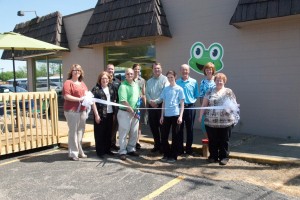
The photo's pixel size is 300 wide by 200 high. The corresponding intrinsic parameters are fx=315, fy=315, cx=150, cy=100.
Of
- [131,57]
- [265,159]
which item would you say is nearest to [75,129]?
[265,159]

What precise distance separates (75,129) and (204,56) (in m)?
4.22

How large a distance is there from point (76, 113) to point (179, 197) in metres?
2.58

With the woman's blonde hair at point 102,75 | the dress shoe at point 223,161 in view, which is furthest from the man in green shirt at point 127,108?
the dress shoe at point 223,161

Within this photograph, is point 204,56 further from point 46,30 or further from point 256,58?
point 46,30

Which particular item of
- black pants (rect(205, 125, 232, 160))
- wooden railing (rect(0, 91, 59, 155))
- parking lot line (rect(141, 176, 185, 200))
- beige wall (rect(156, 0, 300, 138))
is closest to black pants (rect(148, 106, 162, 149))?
black pants (rect(205, 125, 232, 160))

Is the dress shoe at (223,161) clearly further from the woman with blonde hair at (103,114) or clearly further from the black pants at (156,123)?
the woman with blonde hair at (103,114)

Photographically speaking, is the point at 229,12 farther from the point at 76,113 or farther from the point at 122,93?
the point at 76,113

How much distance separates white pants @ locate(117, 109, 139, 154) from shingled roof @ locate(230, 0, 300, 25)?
3.35 metres

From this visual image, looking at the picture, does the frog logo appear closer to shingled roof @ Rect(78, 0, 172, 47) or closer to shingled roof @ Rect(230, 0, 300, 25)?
shingled roof @ Rect(78, 0, 172, 47)

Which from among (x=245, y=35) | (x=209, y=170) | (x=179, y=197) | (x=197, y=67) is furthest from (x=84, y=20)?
(x=179, y=197)

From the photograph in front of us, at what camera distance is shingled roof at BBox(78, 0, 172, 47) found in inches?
343

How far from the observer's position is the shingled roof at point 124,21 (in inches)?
343

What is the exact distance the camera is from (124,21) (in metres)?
9.38

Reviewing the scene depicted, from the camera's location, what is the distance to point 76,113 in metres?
5.73
